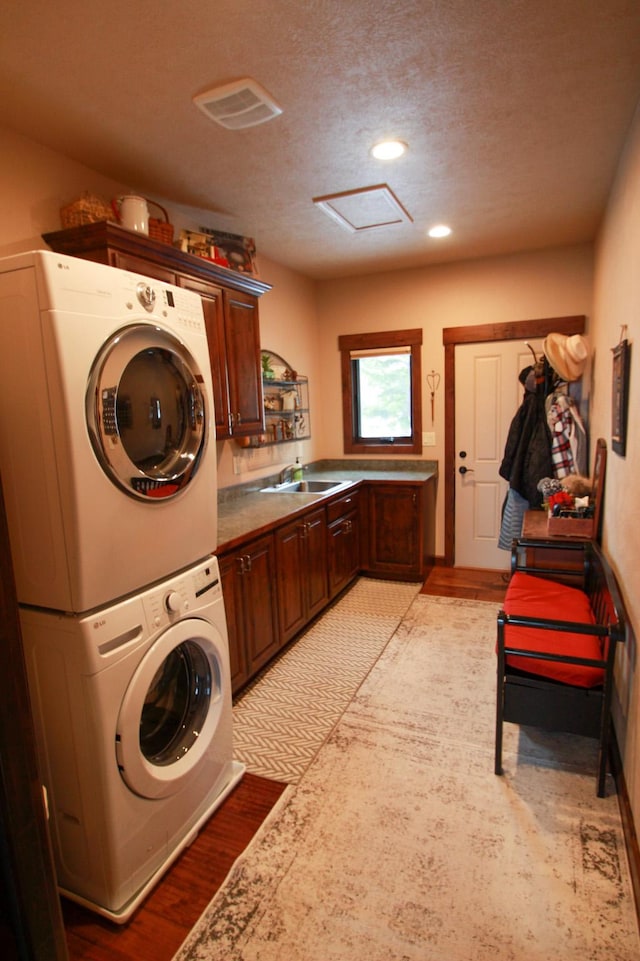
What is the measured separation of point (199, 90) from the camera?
1786mm

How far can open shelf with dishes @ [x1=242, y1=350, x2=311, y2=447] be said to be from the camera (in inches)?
147

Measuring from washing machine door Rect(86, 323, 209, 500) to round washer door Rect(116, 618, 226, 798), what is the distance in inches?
19.9

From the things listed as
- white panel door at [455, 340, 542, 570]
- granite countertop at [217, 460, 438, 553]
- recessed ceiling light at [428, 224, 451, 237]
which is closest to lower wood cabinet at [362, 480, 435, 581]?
granite countertop at [217, 460, 438, 553]

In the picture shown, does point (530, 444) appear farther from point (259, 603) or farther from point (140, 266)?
point (140, 266)

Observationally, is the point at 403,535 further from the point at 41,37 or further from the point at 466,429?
the point at 41,37

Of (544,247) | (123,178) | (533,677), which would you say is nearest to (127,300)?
(123,178)

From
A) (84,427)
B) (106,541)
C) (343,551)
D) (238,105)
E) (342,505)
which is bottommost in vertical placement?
(343,551)

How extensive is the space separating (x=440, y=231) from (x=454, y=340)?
101 cm

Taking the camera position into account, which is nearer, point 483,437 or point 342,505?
point 342,505

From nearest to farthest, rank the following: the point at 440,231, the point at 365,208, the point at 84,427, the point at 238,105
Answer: the point at 84,427
the point at 238,105
the point at 365,208
the point at 440,231

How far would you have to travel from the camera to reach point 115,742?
1.39 m

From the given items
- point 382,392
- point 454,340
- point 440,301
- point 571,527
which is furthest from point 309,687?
point 440,301

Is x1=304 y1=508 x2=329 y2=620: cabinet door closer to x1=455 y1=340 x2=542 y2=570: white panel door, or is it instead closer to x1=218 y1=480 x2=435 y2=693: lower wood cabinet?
x1=218 y1=480 x2=435 y2=693: lower wood cabinet

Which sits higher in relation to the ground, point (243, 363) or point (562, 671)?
point (243, 363)
